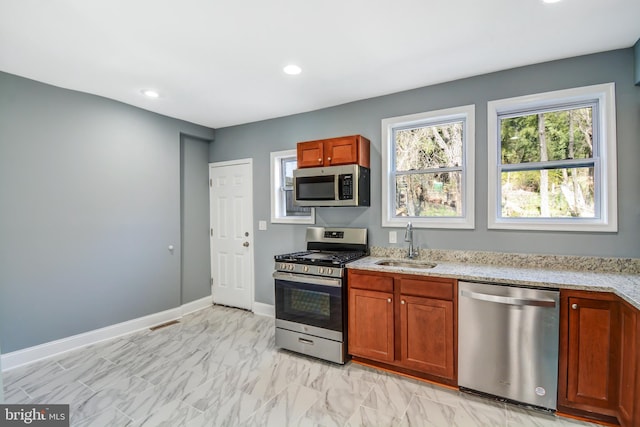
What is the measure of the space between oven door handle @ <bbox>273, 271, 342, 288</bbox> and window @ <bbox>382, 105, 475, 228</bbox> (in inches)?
36.1

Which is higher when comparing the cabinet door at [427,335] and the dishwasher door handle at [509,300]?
the dishwasher door handle at [509,300]

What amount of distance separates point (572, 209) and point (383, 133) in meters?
1.85

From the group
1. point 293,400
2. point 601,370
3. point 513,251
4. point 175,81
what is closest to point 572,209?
point 513,251

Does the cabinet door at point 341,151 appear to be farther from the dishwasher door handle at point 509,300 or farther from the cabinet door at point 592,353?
the cabinet door at point 592,353

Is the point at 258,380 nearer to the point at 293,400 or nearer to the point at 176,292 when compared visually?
the point at 293,400

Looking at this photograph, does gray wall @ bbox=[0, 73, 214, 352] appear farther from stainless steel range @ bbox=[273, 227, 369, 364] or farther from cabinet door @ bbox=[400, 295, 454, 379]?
cabinet door @ bbox=[400, 295, 454, 379]

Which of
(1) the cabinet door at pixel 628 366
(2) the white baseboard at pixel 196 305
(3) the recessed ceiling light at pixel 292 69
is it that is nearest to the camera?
(1) the cabinet door at pixel 628 366

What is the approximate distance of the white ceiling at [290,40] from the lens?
1.96 m

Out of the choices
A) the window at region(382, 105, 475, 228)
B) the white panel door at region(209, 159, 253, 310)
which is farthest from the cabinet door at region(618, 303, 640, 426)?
the white panel door at region(209, 159, 253, 310)

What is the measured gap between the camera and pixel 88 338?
3242 millimetres

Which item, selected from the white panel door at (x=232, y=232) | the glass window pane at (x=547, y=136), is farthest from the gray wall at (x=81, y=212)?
the glass window pane at (x=547, y=136)

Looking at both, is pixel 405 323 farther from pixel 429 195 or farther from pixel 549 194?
pixel 549 194

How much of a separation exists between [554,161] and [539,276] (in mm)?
1108

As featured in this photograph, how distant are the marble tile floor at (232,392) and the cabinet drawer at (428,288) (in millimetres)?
740
